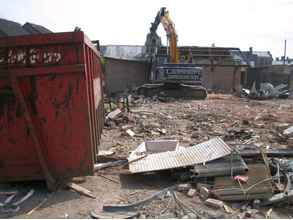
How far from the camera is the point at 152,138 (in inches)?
365

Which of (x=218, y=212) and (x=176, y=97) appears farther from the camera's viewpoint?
(x=176, y=97)

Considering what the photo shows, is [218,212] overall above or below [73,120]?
below

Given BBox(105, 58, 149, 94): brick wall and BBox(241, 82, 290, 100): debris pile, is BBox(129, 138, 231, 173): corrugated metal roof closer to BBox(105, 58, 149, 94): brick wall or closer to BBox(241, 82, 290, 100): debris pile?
BBox(241, 82, 290, 100): debris pile

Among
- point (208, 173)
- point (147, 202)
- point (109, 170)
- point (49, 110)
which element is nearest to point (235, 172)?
point (208, 173)

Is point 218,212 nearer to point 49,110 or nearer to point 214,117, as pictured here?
point 49,110

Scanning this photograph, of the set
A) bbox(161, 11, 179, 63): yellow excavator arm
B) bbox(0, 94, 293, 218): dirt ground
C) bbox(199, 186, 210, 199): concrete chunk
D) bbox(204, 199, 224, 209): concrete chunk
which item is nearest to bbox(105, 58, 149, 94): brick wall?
bbox(161, 11, 179, 63): yellow excavator arm

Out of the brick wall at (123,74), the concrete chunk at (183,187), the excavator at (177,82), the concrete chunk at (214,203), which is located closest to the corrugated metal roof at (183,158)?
the concrete chunk at (183,187)

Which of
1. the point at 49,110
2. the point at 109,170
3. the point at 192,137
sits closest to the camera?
the point at 49,110

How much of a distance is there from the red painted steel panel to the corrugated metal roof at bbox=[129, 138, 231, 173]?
1084mm

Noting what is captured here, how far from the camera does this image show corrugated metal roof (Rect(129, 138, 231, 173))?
225 inches

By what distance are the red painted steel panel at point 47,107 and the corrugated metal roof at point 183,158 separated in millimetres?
1084

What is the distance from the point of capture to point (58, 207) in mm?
4699

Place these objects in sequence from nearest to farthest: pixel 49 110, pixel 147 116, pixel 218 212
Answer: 1. pixel 218 212
2. pixel 49 110
3. pixel 147 116

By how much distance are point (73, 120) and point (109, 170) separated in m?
1.60
